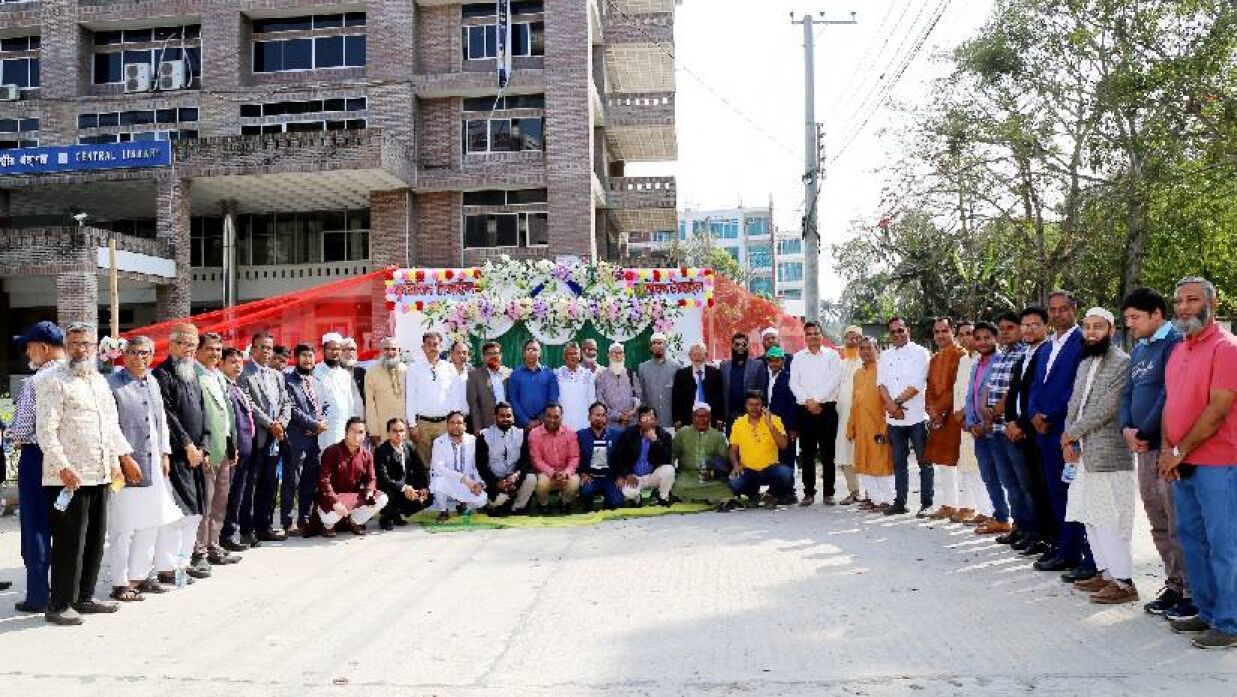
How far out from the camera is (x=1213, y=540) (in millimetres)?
4773

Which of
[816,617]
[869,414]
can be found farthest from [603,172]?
[816,617]

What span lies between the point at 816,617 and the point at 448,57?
22.5 metres

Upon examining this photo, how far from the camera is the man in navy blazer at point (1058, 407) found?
647 cm

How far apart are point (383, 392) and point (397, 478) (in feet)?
3.32

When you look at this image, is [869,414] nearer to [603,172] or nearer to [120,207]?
[603,172]

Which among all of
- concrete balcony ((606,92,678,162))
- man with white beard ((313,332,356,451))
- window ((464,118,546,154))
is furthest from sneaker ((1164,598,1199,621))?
concrete balcony ((606,92,678,162))

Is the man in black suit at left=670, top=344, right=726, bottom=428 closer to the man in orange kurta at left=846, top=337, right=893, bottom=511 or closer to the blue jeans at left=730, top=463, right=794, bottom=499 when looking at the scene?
the blue jeans at left=730, top=463, right=794, bottom=499

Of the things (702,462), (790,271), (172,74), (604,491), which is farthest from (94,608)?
(790,271)

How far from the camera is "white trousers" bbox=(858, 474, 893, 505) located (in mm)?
9656

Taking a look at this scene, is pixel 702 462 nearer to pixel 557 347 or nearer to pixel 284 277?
pixel 557 347

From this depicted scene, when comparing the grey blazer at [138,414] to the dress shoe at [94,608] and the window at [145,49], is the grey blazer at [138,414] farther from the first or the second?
the window at [145,49]

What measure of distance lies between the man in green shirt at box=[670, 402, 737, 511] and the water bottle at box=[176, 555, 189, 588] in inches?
191

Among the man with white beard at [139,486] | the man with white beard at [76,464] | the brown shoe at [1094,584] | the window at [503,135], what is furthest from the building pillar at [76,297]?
the brown shoe at [1094,584]

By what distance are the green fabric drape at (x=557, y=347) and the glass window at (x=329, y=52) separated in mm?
16742
